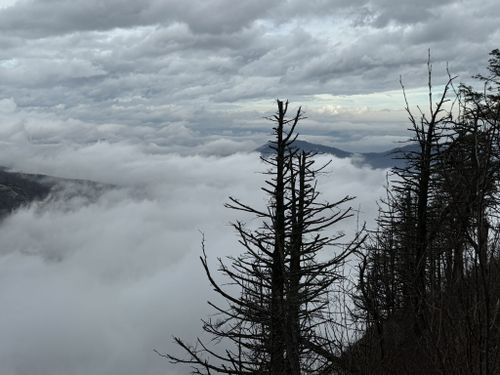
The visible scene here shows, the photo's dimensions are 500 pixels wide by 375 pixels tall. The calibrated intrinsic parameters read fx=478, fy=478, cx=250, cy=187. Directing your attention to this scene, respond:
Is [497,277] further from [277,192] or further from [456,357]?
[277,192]

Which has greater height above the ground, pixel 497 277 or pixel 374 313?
pixel 497 277

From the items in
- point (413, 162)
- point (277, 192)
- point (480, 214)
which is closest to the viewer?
point (480, 214)

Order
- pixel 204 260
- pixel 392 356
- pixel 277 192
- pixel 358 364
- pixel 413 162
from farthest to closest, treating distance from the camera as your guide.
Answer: pixel 413 162, pixel 277 192, pixel 392 356, pixel 358 364, pixel 204 260

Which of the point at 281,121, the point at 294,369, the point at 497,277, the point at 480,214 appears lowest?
the point at 294,369

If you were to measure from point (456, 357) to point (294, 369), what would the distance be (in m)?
1.22

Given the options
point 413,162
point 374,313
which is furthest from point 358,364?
point 413,162

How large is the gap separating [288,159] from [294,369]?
40.6 feet

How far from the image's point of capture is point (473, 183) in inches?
108

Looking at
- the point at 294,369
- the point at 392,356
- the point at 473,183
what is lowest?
the point at 392,356

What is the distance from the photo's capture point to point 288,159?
51.5 ft

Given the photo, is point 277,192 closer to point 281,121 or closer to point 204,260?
point 281,121

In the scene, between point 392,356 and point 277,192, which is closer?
point 392,356

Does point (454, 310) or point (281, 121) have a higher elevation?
point (281, 121)

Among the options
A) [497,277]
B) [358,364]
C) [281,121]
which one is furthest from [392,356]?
[281,121]
